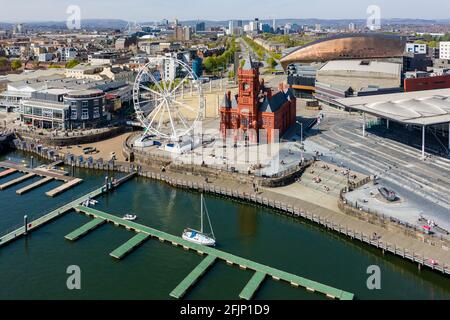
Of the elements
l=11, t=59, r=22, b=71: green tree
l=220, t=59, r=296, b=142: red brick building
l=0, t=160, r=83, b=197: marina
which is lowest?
l=0, t=160, r=83, b=197: marina

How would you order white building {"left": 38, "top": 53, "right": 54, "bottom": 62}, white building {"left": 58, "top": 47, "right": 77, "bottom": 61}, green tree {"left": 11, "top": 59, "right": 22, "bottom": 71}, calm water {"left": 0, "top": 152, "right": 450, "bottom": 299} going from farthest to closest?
white building {"left": 58, "top": 47, "right": 77, "bottom": 61} < white building {"left": 38, "top": 53, "right": 54, "bottom": 62} < green tree {"left": 11, "top": 59, "right": 22, "bottom": 71} < calm water {"left": 0, "top": 152, "right": 450, "bottom": 299}

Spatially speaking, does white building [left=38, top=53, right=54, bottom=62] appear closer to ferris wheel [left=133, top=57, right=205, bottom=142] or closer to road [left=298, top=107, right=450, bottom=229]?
ferris wheel [left=133, top=57, right=205, bottom=142]

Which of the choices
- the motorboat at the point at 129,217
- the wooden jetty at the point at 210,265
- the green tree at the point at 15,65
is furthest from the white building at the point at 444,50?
the wooden jetty at the point at 210,265

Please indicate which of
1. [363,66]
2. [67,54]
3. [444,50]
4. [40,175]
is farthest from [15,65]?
[444,50]

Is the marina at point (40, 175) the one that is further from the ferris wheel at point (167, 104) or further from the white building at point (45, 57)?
the white building at point (45, 57)

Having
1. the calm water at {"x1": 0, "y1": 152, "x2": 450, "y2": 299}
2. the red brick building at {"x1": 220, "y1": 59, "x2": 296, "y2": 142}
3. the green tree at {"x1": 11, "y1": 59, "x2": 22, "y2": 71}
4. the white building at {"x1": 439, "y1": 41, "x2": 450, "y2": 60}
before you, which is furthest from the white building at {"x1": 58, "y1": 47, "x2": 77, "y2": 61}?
the white building at {"x1": 439, "y1": 41, "x2": 450, "y2": 60}
